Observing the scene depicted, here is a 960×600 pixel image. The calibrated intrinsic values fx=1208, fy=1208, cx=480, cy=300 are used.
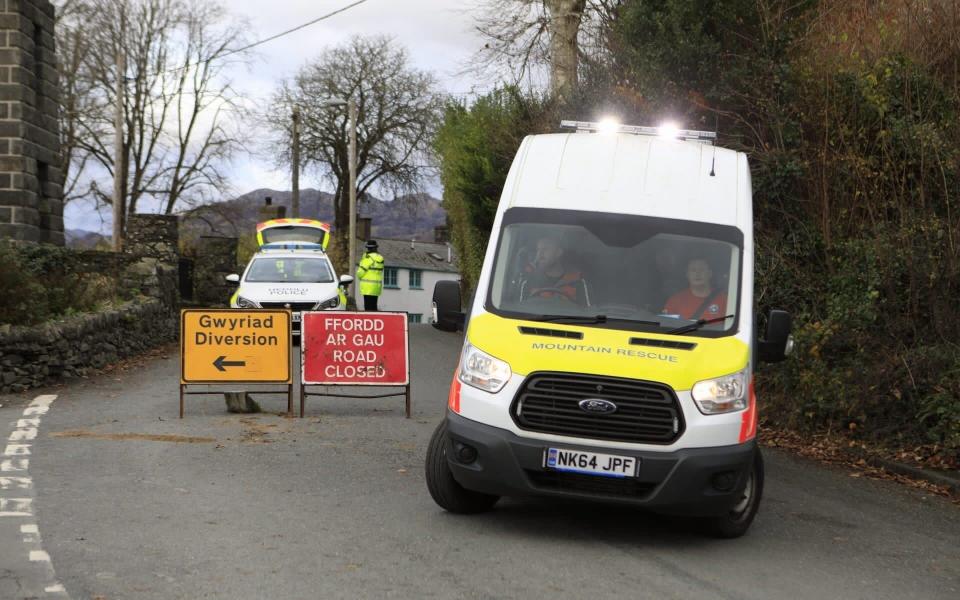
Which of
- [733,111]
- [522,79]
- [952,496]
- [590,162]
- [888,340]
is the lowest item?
[952,496]

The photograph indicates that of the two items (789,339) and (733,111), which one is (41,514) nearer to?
(789,339)

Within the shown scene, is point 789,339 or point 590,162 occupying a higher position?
point 590,162

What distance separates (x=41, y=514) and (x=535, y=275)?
3.58 meters

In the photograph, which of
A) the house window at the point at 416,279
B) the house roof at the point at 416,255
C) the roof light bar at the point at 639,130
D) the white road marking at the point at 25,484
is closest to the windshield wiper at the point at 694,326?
the roof light bar at the point at 639,130

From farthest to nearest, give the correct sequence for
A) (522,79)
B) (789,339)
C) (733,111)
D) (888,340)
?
(522,79), (733,111), (888,340), (789,339)

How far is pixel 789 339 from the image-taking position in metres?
8.59

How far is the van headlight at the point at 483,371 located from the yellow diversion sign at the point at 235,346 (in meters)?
6.07

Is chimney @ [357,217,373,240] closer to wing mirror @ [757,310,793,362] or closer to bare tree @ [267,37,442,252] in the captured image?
bare tree @ [267,37,442,252]

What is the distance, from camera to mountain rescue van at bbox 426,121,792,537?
24.0 feet

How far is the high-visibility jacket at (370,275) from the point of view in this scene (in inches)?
1060

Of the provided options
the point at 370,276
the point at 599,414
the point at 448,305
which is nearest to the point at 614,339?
the point at 599,414

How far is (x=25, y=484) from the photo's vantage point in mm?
8906

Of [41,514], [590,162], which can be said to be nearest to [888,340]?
[590,162]

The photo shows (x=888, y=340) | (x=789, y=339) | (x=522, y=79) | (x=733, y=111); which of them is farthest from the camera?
(x=522, y=79)
